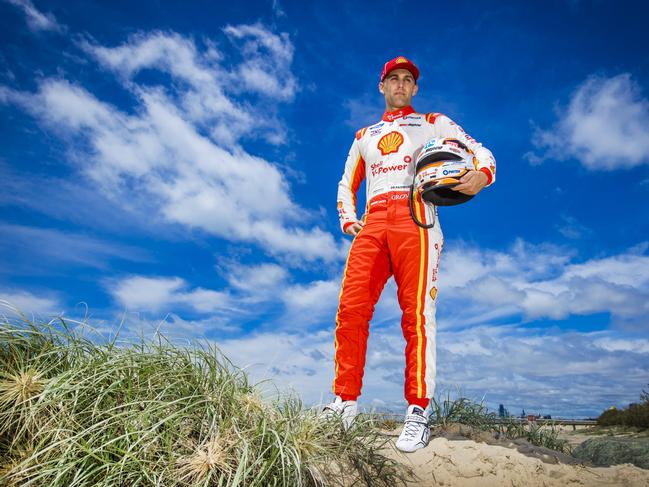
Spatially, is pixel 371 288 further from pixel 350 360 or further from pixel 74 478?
pixel 74 478

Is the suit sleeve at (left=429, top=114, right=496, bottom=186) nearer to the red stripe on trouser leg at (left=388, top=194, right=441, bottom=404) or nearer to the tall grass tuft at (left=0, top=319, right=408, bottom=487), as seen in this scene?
the red stripe on trouser leg at (left=388, top=194, right=441, bottom=404)

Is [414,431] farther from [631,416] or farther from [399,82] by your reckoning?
[631,416]

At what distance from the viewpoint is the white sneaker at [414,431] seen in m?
3.98

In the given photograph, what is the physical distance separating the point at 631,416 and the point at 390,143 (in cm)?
788

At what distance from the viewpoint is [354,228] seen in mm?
5121

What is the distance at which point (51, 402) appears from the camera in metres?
2.89

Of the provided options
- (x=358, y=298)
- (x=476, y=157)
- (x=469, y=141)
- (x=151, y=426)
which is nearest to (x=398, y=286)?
(x=358, y=298)

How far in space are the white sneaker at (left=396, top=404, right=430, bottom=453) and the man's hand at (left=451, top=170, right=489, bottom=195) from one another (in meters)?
1.86

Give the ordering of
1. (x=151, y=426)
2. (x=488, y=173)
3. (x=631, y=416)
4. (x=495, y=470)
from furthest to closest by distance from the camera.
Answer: (x=631, y=416)
(x=488, y=173)
(x=495, y=470)
(x=151, y=426)

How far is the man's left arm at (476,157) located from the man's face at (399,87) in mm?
395

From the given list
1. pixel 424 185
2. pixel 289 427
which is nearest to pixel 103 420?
pixel 289 427

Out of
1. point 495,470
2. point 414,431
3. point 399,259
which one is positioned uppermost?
point 399,259

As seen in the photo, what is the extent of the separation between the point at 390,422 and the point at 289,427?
2815 millimetres

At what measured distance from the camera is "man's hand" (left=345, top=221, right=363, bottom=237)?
5086 mm
